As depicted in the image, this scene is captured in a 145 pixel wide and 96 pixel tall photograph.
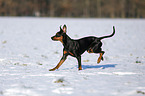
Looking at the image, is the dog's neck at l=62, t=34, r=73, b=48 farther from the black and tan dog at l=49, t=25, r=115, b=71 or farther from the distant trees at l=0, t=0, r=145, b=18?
the distant trees at l=0, t=0, r=145, b=18

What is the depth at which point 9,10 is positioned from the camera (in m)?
76.1

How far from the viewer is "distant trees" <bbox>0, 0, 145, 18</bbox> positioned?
74250mm

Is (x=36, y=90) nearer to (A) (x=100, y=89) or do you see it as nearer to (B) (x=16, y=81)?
(B) (x=16, y=81)

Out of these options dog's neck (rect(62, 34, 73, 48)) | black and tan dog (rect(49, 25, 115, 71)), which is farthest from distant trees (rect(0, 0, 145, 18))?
dog's neck (rect(62, 34, 73, 48))

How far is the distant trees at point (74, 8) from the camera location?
74.2 m

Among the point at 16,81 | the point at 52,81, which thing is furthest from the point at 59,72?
the point at 16,81

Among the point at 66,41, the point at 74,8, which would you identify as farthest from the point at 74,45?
the point at 74,8

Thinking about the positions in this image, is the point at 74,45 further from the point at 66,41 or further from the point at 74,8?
the point at 74,8

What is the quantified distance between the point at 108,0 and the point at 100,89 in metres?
78.0

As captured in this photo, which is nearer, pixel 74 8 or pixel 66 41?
pixel 66 41

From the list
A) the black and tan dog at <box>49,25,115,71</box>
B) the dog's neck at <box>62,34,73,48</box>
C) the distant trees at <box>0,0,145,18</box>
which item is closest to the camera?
the black and tan dog at <box>49,25,115,71</box>

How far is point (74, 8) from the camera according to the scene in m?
83.1

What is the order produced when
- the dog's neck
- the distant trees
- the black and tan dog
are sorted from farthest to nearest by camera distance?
1. the distant trees
2. the dog's neck
3. the black and tan dog

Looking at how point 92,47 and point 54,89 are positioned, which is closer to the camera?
point 54,89
